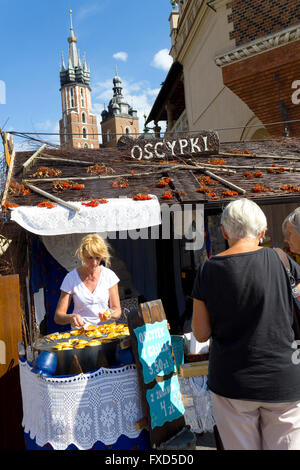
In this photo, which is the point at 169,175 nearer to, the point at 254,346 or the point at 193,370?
the point at 193,370

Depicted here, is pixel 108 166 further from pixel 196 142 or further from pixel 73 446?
pixel 73 446

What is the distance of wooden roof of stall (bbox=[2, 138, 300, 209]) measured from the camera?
5.94m

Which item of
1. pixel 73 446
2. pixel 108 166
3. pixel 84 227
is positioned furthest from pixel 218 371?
pixel 108 166

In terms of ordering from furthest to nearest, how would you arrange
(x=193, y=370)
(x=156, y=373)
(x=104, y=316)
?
(x=104, y=316)
(x=193, y=370)
(x=156, y=373)

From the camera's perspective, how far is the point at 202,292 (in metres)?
2.08

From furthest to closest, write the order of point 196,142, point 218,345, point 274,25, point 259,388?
1. point 274,25
2. point 196,142
3. point 218,345
4. point 259,388

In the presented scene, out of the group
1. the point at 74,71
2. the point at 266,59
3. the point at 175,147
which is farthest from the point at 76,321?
the point at 74,71

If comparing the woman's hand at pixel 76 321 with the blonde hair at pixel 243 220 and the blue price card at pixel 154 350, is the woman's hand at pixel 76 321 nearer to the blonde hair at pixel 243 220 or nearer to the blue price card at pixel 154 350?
the blue price card at pixel 154 350

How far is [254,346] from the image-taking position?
197 centimetres

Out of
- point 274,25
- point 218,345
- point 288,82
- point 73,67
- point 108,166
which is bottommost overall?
point 218,345

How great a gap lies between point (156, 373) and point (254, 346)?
1206 mm

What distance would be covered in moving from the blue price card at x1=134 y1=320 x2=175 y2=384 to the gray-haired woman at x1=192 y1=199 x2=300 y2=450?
36.3 inches

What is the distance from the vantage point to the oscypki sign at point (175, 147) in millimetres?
7309

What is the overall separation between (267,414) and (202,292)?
0.72 meters
